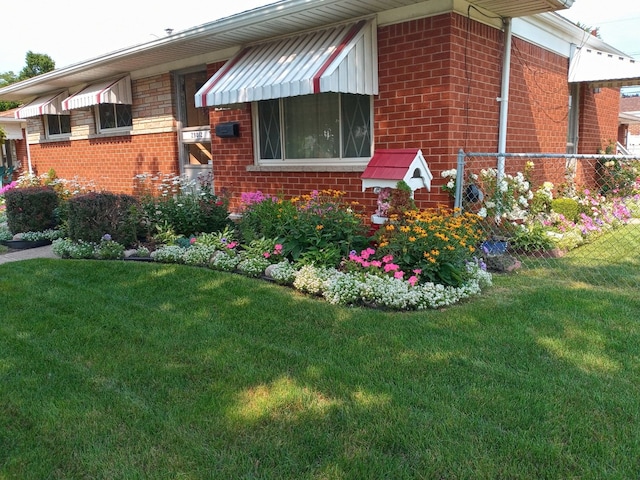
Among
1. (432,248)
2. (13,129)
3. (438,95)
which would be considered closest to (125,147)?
(438,95)

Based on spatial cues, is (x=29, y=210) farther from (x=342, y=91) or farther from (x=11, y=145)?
(x=11, y=145)

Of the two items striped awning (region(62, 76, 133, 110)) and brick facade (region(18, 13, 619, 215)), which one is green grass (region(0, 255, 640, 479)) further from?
striped awning (region(62, 76, 133, 110))

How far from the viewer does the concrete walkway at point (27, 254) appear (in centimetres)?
748

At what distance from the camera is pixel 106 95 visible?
33.5 ft

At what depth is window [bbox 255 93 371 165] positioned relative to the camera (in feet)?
23.4

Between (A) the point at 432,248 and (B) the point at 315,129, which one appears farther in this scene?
(B) the point at 315,129

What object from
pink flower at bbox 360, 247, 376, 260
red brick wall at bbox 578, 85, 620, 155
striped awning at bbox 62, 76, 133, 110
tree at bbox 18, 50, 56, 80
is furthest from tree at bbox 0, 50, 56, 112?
pink flower at bbox 360, 247, 376, 260

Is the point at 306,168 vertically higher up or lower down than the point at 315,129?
lower down

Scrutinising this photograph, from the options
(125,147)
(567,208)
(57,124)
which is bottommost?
(567,208)

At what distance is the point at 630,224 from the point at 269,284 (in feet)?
23.0

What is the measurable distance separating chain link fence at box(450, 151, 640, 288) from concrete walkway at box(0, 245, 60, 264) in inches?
234

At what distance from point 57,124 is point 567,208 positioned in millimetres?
12587

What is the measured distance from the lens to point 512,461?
2.48 metres

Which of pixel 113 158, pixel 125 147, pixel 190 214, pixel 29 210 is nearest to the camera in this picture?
pixel 190 214
